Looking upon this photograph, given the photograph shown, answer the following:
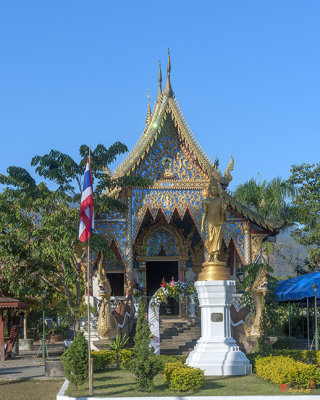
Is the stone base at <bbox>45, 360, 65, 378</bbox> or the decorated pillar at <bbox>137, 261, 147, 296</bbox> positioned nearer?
the stone base at <bbox>45, 360, 65, 378</bbox>

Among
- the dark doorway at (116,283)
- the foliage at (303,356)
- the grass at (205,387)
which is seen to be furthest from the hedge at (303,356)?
the dark doorway at (116,283)

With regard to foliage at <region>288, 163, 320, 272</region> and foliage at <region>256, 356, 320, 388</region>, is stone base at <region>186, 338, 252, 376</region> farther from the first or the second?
foliage at <region>288, 163, 320, 272</region>

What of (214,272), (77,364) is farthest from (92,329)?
(77,364)

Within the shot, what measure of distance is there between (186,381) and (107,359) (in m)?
4.55

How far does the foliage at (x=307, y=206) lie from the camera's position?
29719 mm

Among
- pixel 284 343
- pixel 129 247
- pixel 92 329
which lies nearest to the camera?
pixel 92 329

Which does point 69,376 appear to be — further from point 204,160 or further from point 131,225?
point 204,160

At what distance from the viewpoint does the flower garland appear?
1842 cm

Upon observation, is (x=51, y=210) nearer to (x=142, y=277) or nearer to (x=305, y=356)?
(x=142, y=277)

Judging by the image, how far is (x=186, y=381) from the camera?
11.3 meters

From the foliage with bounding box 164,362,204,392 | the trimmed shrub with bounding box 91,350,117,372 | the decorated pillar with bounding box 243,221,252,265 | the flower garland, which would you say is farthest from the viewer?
the decorated pillar with bounding box 243,221,252,265

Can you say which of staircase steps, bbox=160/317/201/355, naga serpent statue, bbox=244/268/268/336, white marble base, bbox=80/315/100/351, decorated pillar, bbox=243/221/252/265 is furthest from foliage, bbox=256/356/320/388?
decorated pillar, bbox=243/221/252/265

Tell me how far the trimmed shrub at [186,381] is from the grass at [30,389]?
2656 mm

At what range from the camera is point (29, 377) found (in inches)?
604
